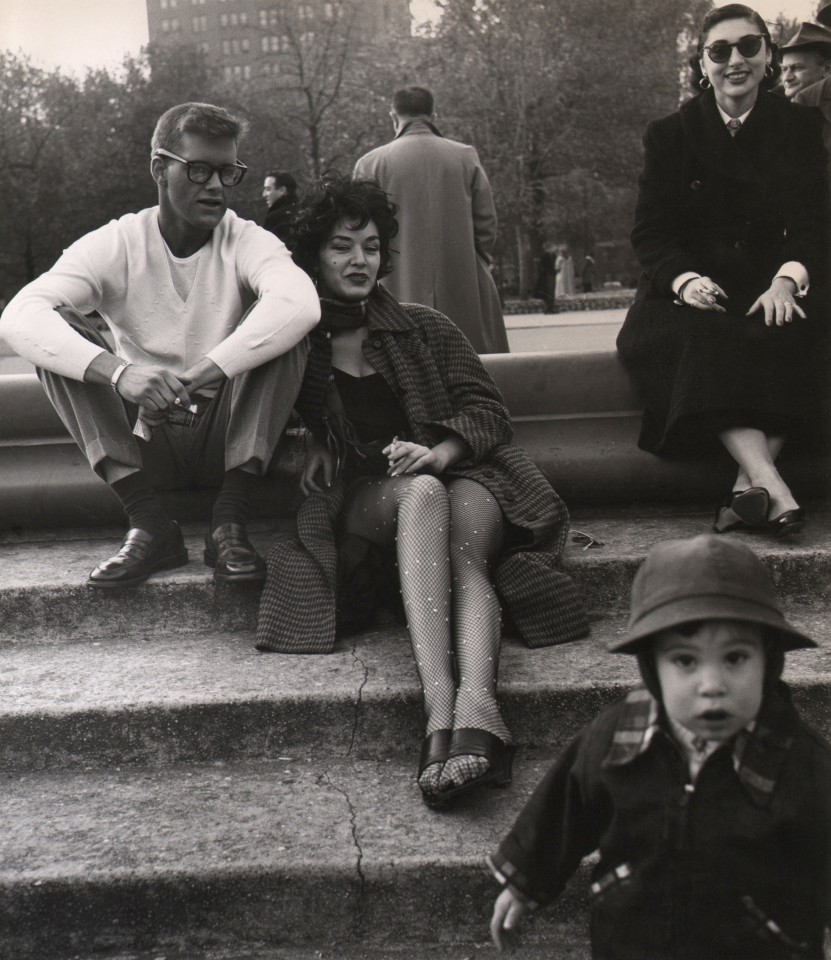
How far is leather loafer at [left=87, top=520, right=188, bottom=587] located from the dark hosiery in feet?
3.20

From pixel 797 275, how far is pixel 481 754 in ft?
6.99

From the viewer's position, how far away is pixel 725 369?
Answer: 414 centimetres

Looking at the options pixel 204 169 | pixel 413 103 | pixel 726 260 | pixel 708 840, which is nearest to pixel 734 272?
pixel 726 260

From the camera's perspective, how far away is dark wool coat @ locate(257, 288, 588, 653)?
3.62 metres

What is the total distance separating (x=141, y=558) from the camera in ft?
12.9

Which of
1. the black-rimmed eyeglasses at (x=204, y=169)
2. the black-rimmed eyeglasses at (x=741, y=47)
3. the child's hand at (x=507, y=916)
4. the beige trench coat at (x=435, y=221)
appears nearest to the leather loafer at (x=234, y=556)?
the black-rimmed eyeglasses at (x=204, y=169)

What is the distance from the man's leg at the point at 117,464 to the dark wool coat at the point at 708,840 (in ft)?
7.06

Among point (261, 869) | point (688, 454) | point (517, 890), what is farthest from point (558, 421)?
point (517, 890)

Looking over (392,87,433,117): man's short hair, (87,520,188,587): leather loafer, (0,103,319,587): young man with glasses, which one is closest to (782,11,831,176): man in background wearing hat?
(392,87,433,117): man's short hair

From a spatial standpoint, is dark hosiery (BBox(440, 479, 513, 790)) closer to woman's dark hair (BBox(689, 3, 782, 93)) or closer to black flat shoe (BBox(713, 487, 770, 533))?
black flat shoe (BBox(713, 487, 770, 533))

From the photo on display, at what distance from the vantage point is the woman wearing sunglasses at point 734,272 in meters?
4.13

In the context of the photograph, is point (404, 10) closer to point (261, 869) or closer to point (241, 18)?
point (241, 18)

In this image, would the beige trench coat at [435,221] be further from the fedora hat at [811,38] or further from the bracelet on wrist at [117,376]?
the bracelet on wrist at [117,376]

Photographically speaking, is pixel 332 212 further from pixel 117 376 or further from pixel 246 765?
pixel 246 765
